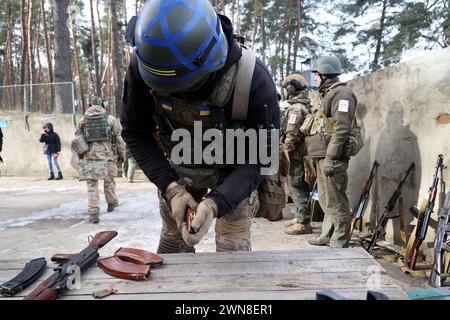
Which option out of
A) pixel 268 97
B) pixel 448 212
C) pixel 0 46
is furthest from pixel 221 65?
pixel 0 46

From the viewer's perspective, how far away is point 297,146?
5.00 m

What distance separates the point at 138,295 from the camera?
1385mm

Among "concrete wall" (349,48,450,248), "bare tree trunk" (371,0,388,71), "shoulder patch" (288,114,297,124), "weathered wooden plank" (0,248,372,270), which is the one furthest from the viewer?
"bare tree trunk" (371,0,388,71)

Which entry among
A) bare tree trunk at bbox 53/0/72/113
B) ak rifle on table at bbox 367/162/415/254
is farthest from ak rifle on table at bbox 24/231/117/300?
bare tree trunk at bbox 53/0/72/113

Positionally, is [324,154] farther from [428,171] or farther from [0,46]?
[0,46]

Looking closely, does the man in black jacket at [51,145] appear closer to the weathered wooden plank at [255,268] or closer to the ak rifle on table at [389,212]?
the ak rifle on table at [389,212]

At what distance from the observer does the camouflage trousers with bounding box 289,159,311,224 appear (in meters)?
4.94

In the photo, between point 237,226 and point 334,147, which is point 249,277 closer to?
point 237,226

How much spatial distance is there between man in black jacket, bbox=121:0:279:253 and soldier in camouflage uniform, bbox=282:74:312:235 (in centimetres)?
285

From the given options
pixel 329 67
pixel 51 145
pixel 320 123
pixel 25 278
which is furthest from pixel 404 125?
pixel 51 145

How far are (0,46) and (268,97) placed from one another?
31456 millimetres

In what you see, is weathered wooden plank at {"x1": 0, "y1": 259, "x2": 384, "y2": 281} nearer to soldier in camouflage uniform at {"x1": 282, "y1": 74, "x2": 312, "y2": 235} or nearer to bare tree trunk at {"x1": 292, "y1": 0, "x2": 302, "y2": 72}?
soldier in camouflage uniform at {"x1": 282, "y1": 74, "x2": 312, "y2": 235}

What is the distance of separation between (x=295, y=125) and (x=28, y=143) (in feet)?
32.9

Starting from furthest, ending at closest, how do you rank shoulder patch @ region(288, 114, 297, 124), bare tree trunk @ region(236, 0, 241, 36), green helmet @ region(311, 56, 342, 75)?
bare tree trunk @ region(236, 0, 241, 36), shoulder patch @ region(288, 114, 297, 124), green helmet @ region(311, 56, 342, 75)
